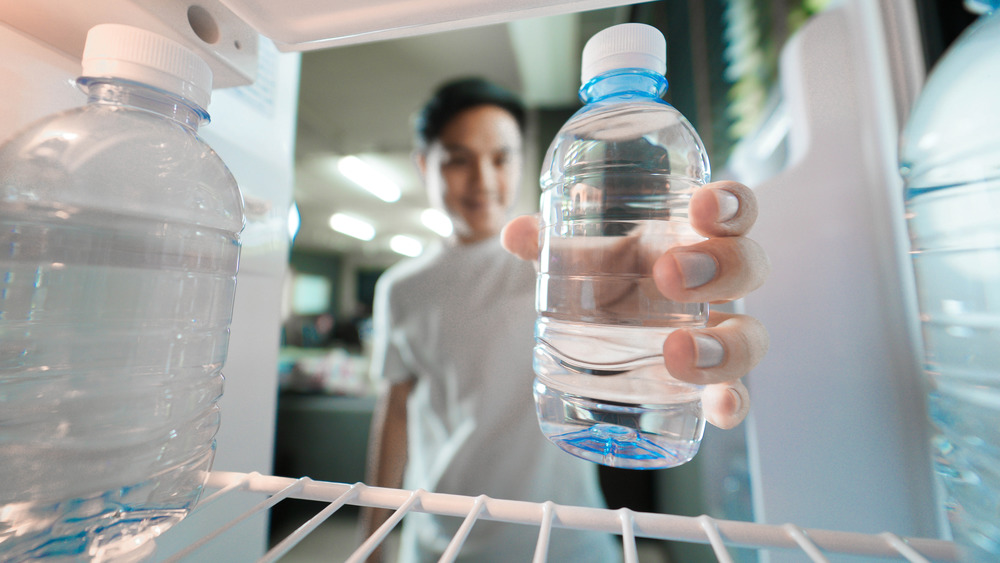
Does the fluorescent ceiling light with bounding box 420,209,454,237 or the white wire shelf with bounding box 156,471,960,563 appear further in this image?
the fluorescent ceiling light with bounding box 420,209,454,237

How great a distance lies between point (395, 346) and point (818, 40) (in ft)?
4.60

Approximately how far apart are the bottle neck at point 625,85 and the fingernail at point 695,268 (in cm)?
19

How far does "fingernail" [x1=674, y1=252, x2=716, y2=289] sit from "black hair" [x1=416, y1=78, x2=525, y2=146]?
4.22 feet

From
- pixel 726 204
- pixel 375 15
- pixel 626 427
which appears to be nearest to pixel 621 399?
pixel 626 427

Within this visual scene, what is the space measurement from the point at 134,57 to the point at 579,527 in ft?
1.91

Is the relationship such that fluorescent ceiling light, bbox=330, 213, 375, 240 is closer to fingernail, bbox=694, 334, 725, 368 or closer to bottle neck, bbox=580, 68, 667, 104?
bottle neck, bbox=580, 68, 667, 104

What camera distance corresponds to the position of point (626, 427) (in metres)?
0.49

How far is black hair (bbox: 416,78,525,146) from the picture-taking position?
1.46 meters

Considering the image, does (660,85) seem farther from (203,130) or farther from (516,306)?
(516,306)

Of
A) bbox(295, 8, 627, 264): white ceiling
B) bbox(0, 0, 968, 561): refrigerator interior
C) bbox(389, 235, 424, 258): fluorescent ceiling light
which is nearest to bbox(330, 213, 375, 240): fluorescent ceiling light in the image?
bbox(389, 235, 424, 258): fluorescent ceiling light

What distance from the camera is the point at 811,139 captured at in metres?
0.65

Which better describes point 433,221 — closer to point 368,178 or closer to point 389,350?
point 368,178

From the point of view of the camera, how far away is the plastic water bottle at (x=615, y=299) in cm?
48

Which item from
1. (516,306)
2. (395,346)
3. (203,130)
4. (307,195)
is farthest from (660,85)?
(307,195)
